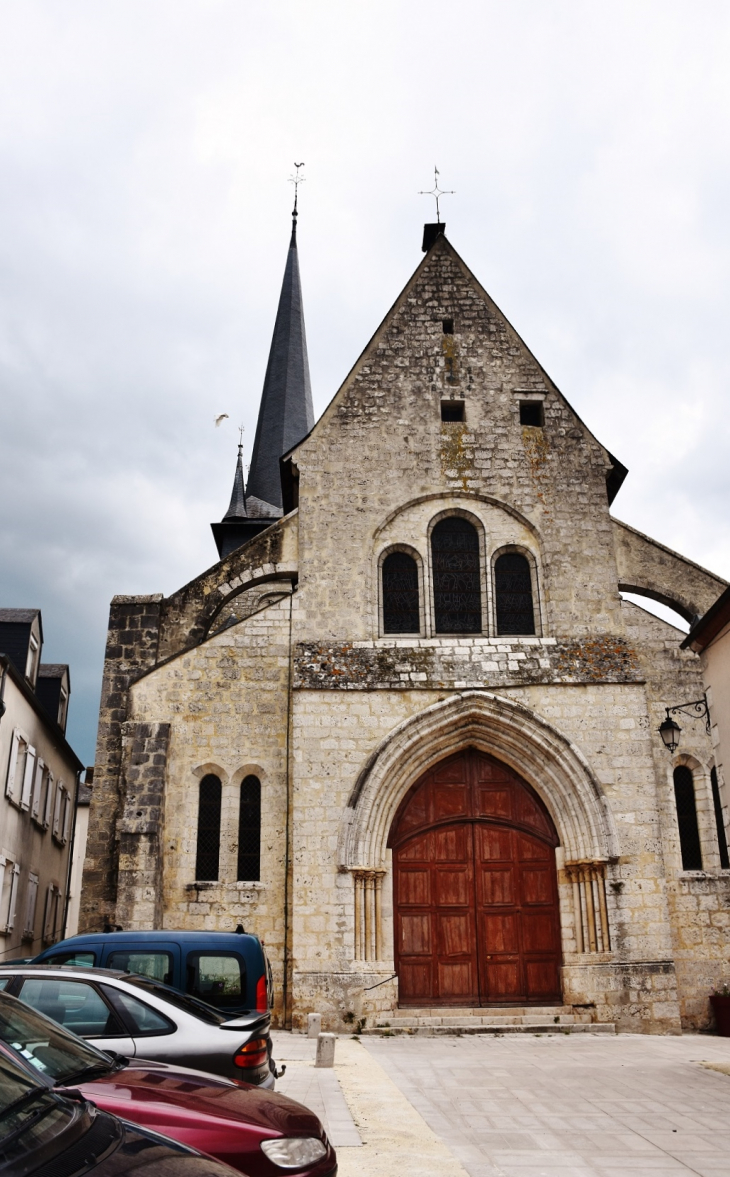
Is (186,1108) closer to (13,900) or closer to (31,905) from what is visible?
(13,900)

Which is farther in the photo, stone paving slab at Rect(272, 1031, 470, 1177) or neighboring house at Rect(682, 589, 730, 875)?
neighboring house at Rect(682, 589, 730, 875)

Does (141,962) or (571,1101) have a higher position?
(141,962)

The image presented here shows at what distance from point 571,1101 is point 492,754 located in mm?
6565

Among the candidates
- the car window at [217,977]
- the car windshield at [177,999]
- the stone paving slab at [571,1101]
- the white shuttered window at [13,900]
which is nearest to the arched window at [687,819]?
the stone paving slab at [571,1101]

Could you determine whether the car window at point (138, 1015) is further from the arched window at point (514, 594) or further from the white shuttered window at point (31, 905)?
the white shuttered window at point (31, 905)

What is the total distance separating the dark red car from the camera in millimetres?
3561

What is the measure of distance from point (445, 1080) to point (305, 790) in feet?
16.3

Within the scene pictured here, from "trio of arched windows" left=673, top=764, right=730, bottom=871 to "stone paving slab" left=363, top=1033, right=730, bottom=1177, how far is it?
2.45 m

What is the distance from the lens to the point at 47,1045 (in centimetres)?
375

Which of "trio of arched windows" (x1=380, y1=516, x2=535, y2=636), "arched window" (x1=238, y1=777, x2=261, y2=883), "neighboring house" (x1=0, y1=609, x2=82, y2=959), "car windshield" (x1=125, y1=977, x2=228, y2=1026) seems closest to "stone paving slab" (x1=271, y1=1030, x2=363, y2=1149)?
"car windshield" (x1=125, y1=977, x2=228, y2=1026)

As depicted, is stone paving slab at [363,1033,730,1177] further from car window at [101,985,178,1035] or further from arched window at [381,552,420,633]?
arched window at [381,552,420,633]

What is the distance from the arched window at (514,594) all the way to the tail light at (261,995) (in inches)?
318

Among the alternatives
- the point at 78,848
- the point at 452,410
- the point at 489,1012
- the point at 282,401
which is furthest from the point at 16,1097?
the point at 78,848

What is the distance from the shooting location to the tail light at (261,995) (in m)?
6.74
